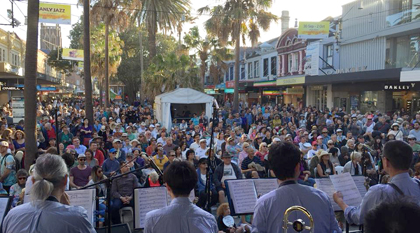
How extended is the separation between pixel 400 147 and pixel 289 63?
29.6 metres

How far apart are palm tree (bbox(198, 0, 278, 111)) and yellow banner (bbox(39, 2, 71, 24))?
11040mm

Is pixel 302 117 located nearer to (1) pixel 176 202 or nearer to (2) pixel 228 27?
(2) pixel 228 27

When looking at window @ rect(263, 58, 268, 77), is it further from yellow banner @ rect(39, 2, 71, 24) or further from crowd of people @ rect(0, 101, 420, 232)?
yellow banner @ rect(39, 2, 71, 24)

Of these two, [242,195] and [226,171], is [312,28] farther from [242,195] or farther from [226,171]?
[242,195]

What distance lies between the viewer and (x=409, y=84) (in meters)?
19.9

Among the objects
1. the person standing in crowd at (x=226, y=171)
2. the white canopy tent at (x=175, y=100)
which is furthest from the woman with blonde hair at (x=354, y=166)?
the white canopy tent at (x=175, y=100)

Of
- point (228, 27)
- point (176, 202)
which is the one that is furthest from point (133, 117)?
point (176, 202)

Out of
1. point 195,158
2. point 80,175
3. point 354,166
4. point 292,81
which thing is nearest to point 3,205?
point 80,175

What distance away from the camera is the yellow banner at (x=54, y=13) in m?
17.0

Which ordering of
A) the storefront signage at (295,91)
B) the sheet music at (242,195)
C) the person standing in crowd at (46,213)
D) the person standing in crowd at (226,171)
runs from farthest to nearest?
the storefront signage at (295,91)
the person standing in crowd at (226,171)
the sheet music at (242,195)
the person standing in crowd at (46,213)

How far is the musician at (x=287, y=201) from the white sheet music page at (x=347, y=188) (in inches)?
72.7

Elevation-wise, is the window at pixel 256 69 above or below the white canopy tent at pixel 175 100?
above

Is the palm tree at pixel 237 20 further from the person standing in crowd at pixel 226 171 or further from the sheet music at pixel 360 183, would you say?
the sheet music at pixel 360 183

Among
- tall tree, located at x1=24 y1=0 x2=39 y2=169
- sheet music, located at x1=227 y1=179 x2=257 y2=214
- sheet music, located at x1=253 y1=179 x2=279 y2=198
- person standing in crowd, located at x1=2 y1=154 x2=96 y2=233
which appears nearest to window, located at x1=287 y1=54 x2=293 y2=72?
tall tree, located at x1=24 y1=0 x2=39 y2=169
